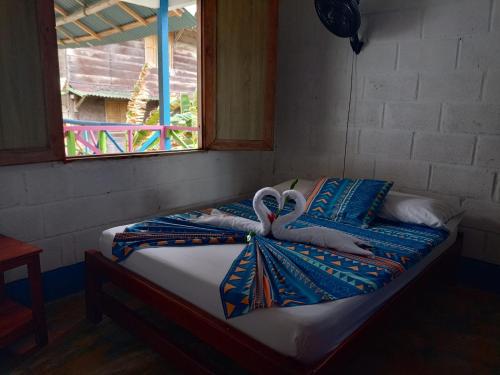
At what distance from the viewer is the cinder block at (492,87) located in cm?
239

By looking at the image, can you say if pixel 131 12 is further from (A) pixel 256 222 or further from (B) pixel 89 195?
(A) pixel 256 222

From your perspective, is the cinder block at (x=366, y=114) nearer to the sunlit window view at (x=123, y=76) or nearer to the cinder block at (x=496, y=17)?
the cinder block at (x=496, y=17)

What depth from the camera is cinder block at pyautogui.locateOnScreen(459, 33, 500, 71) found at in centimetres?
238

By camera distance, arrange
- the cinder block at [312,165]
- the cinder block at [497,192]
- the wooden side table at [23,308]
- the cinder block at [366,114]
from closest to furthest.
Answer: the wooden side table at [23,308], the cinder block at [497,192], the cinder block at [366,114], the cinder block at [312,165]

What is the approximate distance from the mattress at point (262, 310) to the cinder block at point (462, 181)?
2.62ft

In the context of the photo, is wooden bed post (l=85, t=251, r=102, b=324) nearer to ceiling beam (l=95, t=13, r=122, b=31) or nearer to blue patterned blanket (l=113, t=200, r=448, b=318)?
blue patterned blanket (l=113, t=200, r=448, b=318)

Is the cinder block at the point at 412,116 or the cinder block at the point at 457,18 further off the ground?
the cinder block at the point at 457,18

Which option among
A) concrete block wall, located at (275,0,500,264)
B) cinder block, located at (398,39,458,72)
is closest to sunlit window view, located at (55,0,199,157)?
concrete block wall, located at (275,0,500,264)

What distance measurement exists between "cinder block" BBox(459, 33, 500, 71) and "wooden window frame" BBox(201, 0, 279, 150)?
53.2 inches

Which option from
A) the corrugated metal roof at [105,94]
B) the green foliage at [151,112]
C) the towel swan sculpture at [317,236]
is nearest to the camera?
the towel swan sculpture at [317,236]

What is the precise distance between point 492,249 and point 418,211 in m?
0.67

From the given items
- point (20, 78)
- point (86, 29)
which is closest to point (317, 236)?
point (20, 78)

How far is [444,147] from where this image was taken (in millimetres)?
2631

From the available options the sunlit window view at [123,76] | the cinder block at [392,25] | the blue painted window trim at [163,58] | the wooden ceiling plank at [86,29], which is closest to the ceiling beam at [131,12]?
the sunlit window view at [123,76]
